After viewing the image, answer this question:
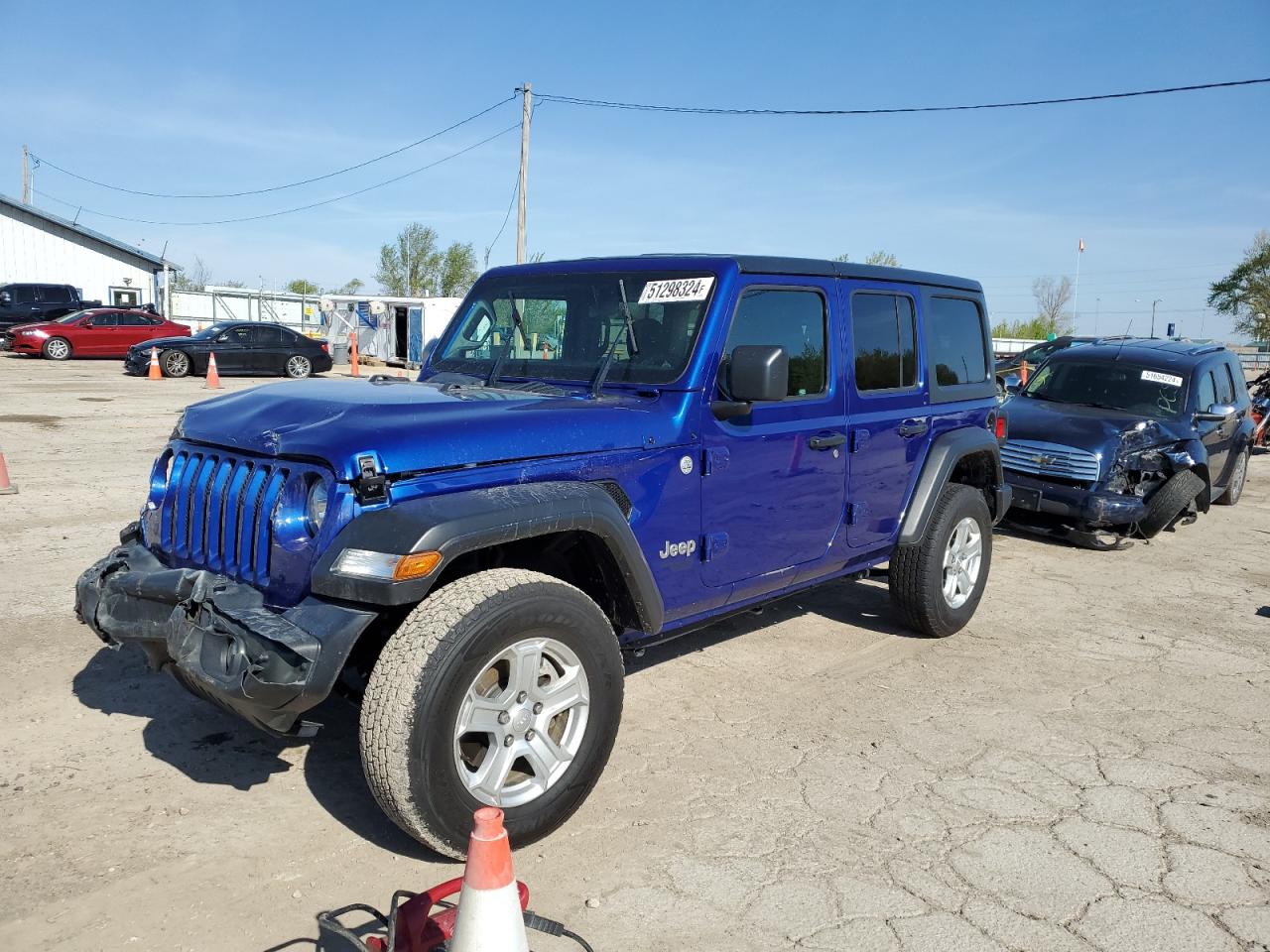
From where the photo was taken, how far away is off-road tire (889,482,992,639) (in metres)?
5.36

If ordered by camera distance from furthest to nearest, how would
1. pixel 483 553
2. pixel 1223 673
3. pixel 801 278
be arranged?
pixel 1223 673
pixel 801 278
pixel 483 553

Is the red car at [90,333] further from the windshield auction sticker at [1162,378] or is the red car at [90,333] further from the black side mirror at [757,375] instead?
the black side mirror at [757,375]

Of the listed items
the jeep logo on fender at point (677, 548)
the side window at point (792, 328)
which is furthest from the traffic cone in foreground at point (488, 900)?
the side window at point (792, 328)

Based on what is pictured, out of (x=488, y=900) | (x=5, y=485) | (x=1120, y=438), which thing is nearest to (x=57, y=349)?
(x=5, y=485)

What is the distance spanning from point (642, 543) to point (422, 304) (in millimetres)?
27652

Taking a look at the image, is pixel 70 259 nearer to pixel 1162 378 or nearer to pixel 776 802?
pixel 1162 378

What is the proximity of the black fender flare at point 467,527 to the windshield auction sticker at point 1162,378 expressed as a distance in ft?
24.9

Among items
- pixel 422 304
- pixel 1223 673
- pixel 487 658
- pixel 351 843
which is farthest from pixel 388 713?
pixel 422 304

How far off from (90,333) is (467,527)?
27.6 metres

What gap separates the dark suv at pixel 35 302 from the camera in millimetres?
29719

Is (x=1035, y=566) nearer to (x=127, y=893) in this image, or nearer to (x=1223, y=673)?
(x=1223, y=673)

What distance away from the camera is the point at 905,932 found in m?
2.90

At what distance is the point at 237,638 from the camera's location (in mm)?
2898

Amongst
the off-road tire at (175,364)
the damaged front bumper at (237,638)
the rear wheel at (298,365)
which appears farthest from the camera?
the rear wheel at (298,365)
